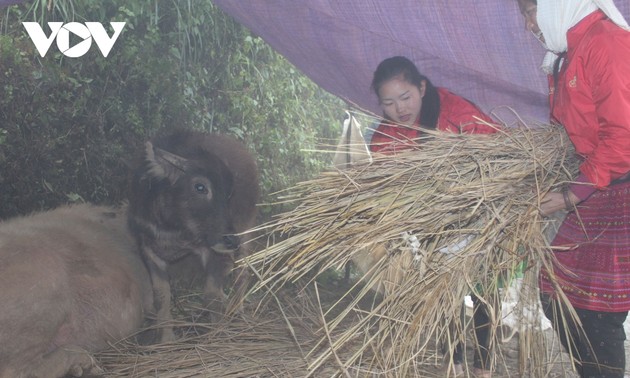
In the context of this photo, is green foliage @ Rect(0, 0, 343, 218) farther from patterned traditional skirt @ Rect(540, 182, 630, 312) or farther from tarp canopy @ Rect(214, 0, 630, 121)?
patterned traditional skirt @ Rect(540, 182, 630, 312)

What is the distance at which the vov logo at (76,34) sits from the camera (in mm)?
5414

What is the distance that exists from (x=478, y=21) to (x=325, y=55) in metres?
1.34

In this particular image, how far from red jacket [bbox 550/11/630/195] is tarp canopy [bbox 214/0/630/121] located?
1438 millimetres

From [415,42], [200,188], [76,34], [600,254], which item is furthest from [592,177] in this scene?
[76,34]

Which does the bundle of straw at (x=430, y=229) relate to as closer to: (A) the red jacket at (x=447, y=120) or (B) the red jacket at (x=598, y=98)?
(B) the red jacket at (x=598, y=98)

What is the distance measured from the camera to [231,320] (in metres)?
4.75

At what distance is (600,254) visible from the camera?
10.5ft

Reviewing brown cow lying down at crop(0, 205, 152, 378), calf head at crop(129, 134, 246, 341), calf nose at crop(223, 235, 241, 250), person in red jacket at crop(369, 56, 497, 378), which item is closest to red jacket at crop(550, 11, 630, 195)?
person in red jacket at crop(369, 56, 497, 378)

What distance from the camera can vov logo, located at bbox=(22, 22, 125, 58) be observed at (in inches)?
213

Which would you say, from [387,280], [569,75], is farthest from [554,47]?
[387,280]

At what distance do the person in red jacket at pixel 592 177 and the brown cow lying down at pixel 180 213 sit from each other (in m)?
2.56

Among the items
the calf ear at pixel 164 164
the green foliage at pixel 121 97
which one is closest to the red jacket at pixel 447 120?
the green foliage at pixel 121 97

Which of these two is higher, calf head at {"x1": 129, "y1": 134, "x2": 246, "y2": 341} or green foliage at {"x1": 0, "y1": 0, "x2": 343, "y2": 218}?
green foliage at {"x1": 0, "y1": 0, "x2": 343, "y2": 218}

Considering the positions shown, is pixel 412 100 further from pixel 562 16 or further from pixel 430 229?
pixel 430 229
